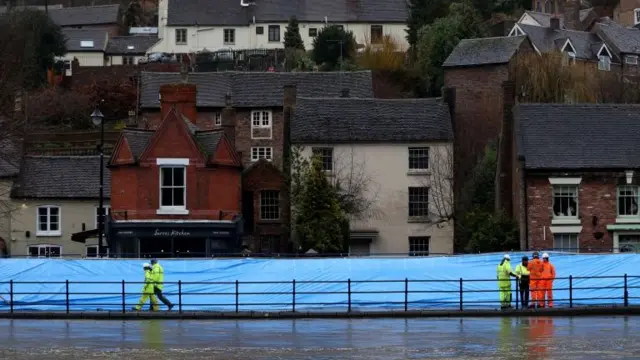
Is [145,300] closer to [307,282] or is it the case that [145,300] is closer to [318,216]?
[307,282]

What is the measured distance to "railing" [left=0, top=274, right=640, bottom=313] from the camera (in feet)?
137

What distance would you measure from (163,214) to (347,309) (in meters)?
21.0

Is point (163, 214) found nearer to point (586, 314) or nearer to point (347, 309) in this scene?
point (347, 309)

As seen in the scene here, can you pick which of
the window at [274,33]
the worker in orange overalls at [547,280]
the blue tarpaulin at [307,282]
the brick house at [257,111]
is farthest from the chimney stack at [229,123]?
the window at [274,33]

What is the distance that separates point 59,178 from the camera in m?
70.2

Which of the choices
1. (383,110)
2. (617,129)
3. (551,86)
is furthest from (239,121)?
(617,129)

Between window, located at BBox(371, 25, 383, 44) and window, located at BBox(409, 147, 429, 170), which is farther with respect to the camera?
window, located at BBox(371, 25, 383, 44)

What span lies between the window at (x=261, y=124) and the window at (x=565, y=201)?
21486mm

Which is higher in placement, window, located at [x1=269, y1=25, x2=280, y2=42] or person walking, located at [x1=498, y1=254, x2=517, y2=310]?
window, located at [x1=269, y1=25, x2=280, y2=42]

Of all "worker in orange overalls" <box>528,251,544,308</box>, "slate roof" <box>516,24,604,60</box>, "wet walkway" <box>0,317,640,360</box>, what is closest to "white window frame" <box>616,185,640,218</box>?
"worker in orange overalls" <box>528,251,544,308</box>

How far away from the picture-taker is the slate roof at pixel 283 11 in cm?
11712

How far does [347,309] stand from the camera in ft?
137

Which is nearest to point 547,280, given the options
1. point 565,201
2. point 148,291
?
point 148,291

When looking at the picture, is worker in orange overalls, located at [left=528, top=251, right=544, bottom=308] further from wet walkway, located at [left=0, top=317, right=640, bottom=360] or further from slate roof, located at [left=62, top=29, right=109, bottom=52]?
slate roof, located at [left=62, top=29, right=109, bottom=52]
